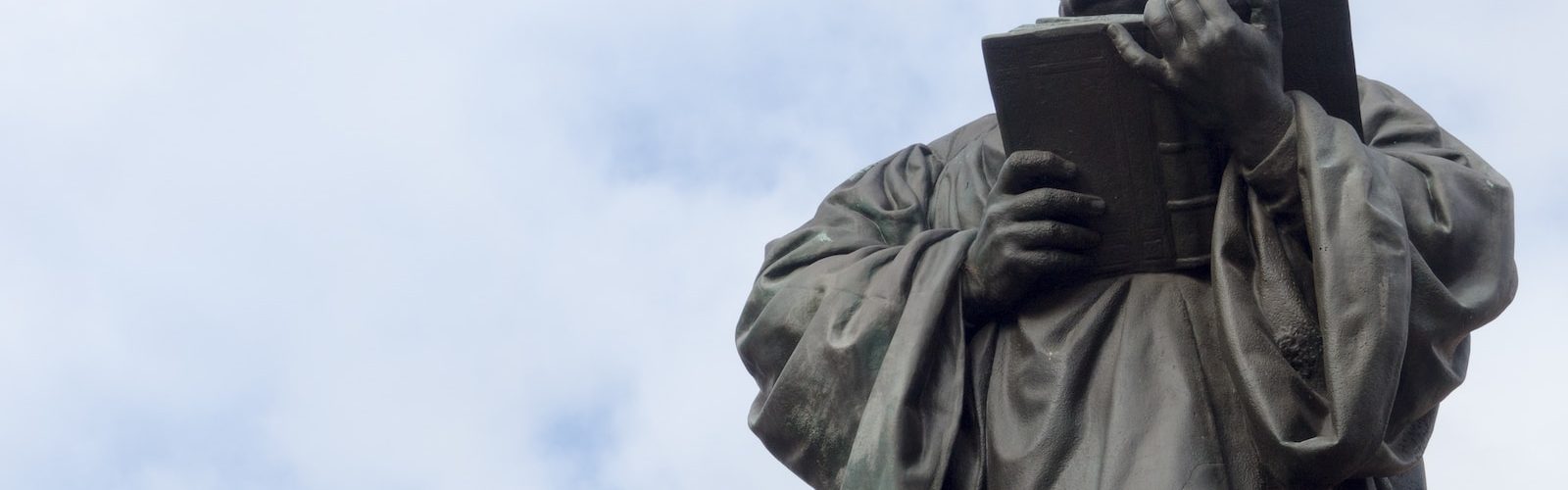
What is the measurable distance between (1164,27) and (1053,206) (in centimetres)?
56

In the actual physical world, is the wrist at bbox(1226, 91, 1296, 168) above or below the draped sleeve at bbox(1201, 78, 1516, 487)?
above

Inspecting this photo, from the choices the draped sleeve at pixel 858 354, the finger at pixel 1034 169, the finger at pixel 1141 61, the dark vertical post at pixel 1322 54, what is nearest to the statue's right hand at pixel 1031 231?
the finger at pixel 1034 169

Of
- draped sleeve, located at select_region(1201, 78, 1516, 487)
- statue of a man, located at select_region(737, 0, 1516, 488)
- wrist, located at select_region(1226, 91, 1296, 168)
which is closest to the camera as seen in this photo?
draped sleeve, located at select_region(1201, 78, 1516, 487)

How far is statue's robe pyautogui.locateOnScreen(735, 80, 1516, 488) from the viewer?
6152 mm

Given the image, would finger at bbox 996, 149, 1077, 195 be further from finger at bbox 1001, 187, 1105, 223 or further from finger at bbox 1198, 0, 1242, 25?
finger at bbox 1198, 0, 1242, 25

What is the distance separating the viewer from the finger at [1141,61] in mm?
6293

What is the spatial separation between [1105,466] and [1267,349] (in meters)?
0.49

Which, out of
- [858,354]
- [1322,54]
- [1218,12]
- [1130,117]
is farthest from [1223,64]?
[858,354]

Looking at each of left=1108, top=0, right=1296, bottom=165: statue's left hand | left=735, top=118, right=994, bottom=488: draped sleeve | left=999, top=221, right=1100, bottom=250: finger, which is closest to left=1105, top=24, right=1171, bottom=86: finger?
left=1108, top=0, right=1296, bottom=165: statue's left hand

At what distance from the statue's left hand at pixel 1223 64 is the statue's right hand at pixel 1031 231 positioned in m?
0.39

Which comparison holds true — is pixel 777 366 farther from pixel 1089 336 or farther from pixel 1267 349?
pixel 1267 349

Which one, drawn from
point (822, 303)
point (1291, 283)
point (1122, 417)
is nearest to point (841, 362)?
point (822, 303)

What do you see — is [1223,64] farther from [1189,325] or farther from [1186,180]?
[1189,325]

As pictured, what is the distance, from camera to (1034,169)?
21.6 feet
